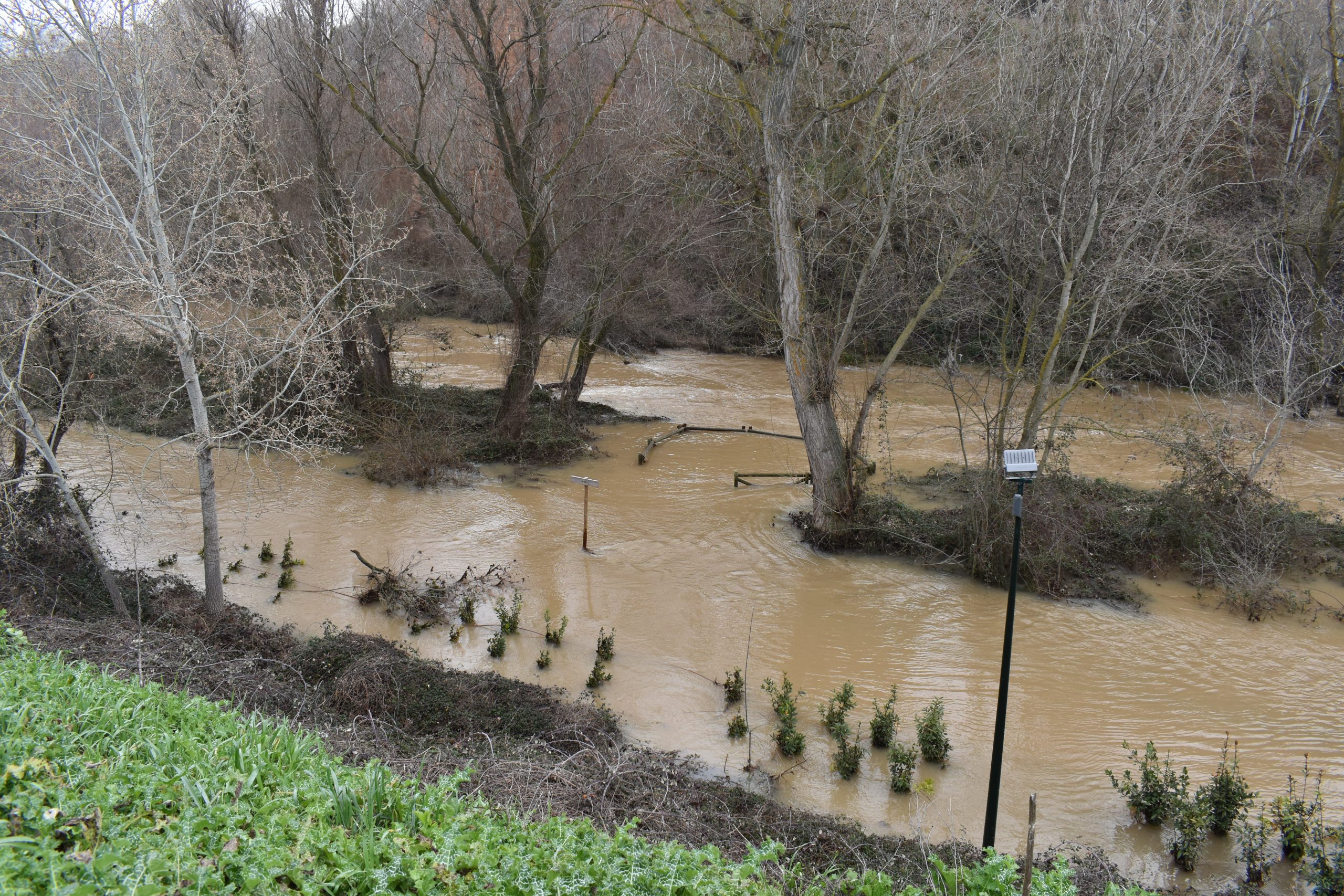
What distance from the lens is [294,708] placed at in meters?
8.30

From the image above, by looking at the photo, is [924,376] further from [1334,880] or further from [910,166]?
[1334,880]

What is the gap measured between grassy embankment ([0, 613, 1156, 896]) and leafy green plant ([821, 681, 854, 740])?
3387 mm

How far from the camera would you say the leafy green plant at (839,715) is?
8.88m

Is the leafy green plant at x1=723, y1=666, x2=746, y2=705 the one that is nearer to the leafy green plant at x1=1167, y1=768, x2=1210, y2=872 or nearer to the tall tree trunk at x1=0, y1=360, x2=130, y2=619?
the leafy green plant at x1=1167, y1=768, x2=1210, y2=872

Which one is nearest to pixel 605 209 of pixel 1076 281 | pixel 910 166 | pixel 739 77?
pixel 739 77

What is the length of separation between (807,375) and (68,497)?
10.4m

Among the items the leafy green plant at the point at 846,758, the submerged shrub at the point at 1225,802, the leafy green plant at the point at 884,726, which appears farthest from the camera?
the leafy green plant at the point at 884,726

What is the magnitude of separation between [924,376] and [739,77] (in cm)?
1587

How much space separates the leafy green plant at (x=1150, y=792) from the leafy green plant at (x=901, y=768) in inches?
70.0

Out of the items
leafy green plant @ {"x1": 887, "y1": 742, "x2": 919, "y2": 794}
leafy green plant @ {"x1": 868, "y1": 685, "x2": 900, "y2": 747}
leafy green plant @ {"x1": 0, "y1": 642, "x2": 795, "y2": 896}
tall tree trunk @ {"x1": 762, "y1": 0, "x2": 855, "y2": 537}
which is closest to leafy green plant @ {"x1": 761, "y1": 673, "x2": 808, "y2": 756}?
leafy green plant @ {"x1": 868, "y1": 685, "x2": 900, "y2": 747}

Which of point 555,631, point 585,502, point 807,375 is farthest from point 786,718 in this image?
point 807,375

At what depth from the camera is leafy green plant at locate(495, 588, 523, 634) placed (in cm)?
1135

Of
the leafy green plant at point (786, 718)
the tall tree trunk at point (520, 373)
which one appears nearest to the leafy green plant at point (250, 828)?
the leafy green plant at point (786, 718)

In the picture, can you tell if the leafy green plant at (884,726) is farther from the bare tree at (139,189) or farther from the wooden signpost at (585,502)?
the bare tree at (139,189)
